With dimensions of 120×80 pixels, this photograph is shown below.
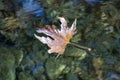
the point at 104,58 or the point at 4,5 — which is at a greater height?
the point at 4,5

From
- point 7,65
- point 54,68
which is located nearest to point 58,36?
point 54,68

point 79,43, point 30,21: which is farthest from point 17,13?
point 79,43

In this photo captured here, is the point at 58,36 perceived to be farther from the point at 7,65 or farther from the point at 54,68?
the point at 7,65

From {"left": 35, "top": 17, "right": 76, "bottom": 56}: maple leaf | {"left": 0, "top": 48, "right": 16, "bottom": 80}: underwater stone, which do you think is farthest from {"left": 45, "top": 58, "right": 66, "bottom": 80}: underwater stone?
{"left": 0, "top": 48, "right": 16, "bottom": 80}: underwater stone

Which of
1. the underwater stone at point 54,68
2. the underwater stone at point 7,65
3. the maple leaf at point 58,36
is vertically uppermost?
the maple leaf at point 58,36

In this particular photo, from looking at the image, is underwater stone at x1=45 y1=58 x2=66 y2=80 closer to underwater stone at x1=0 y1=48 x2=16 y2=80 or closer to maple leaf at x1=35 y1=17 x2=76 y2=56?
maple leaf at x1=35 y1=17 x2=76 y2=56

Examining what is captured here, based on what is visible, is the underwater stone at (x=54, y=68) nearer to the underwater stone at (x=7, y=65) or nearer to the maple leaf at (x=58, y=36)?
the maple leaf at (x=58, y=36)

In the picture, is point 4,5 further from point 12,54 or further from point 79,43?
point 79,43

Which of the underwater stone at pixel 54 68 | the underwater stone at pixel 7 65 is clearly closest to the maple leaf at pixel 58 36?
the underwater stone at pixel 54 68
